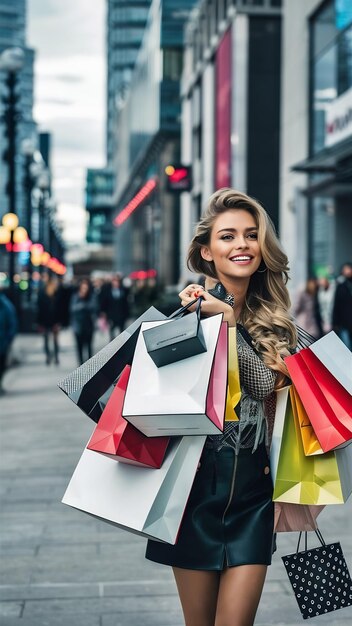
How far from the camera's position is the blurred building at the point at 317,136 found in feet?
76.4

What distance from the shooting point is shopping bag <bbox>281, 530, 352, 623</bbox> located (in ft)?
11.6

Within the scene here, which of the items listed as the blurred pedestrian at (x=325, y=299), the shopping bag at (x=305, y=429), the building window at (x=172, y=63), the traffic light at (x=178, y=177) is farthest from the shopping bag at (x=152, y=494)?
the building window at (x=172, y=63)

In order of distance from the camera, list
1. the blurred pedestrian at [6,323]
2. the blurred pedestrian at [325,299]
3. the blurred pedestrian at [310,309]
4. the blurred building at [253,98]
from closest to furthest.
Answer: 1. the blurred pedestrian at [6,323]
2. the blurred pedestrian at [310,309]
3. the blurred pedestrian at [325,299]
4. the blurred building at [253,98]

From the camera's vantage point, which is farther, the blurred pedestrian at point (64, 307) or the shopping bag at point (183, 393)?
the blurred pedestrian at point (64, 307)

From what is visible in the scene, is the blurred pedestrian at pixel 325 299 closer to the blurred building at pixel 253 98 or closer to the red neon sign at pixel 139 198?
the blurred building at pixel 253 98

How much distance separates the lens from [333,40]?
25.0 meters

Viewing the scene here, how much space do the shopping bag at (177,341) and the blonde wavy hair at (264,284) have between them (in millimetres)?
460

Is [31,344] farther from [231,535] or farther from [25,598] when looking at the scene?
[231,535]

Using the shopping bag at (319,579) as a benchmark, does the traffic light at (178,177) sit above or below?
above

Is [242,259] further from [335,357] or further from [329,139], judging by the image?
[329,139]

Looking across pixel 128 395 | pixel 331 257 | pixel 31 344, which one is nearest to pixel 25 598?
pixel 128 395

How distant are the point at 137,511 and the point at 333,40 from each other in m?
23.1

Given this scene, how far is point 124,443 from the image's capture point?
3.19 metres

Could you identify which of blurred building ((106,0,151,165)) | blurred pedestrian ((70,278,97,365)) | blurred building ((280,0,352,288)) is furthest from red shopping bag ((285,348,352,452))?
→ blurred building ((106,0,151,165))
